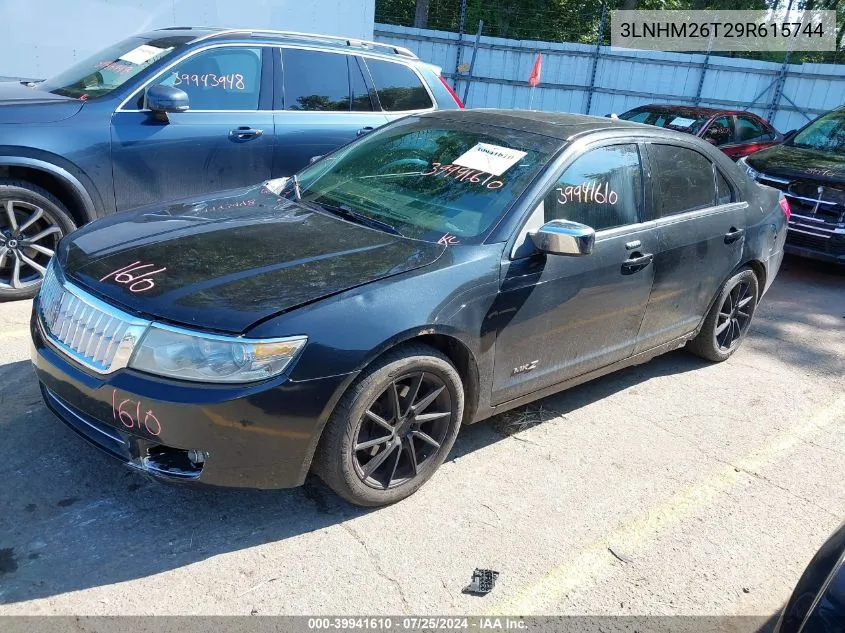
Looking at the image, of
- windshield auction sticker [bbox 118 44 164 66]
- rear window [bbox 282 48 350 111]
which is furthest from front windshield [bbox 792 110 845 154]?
windshield auction sticker [bbox 118 44 164 66]

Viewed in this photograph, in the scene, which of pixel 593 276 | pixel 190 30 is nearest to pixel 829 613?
pixel 593 276

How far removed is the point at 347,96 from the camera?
605 centimetres

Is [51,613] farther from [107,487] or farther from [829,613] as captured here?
[829,613]

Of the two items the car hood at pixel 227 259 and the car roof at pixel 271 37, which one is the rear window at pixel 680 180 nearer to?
the car hood at pixel 227 259

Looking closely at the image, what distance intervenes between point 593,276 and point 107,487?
2467 millimetres

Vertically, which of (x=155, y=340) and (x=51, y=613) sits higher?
(x=155, y=340)


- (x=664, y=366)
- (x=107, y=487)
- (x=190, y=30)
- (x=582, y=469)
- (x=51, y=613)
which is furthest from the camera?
(x=190, y=30)

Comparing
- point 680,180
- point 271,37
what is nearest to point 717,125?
point 680,180

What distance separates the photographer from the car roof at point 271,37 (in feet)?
17.9

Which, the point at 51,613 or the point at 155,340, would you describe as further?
the point at 155,340

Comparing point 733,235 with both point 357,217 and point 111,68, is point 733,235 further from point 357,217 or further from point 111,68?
point 111,68

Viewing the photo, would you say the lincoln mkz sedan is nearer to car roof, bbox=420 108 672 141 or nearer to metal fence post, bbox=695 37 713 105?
car roof, bbox=420 108 672 141

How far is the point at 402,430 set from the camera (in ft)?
10.1

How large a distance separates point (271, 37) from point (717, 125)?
766 cm
